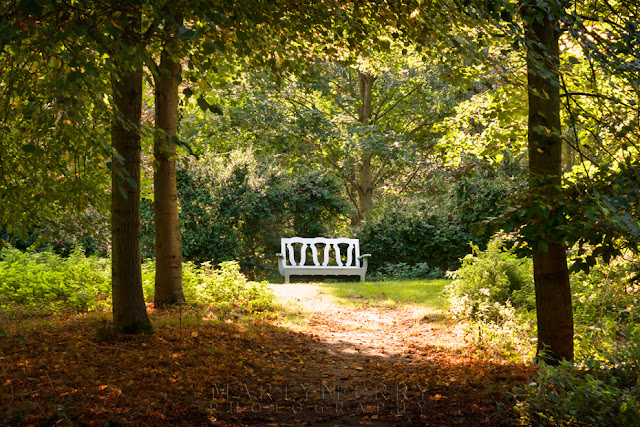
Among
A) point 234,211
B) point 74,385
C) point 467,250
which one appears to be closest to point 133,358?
point 74,385

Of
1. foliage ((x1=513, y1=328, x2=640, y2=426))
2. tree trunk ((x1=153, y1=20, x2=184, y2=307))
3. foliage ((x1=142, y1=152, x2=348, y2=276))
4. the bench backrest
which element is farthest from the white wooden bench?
foliage ((x1=513, y1=328, x2=640, y2=426))

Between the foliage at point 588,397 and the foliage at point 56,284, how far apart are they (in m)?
5.66

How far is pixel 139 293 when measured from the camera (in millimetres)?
5141

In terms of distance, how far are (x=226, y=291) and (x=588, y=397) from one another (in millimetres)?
5843

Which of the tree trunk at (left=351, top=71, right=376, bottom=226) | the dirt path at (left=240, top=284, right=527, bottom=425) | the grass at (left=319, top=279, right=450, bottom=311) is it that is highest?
the tree trunk at (left=351, top=71, right=376, bottom=226)

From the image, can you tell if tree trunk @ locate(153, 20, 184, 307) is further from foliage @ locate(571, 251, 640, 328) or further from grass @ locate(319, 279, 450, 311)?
foliage @ locate(571, 251, 640, 328)

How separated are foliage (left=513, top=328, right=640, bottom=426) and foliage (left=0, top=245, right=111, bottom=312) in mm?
5659

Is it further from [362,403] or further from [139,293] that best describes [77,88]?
[362,403]

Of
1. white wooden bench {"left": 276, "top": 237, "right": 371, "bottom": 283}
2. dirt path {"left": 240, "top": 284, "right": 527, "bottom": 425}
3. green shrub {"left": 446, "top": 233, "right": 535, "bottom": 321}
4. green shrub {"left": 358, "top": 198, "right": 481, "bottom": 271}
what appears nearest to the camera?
dirt path {"left": 240, "top": 284, "right": 527, "bottom": 425}

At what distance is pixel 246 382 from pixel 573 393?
249 cm

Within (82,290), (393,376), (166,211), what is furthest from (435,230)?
(393,376)

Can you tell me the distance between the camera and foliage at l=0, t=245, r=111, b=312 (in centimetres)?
739

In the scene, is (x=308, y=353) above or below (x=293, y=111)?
below

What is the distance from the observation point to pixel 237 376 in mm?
4590
